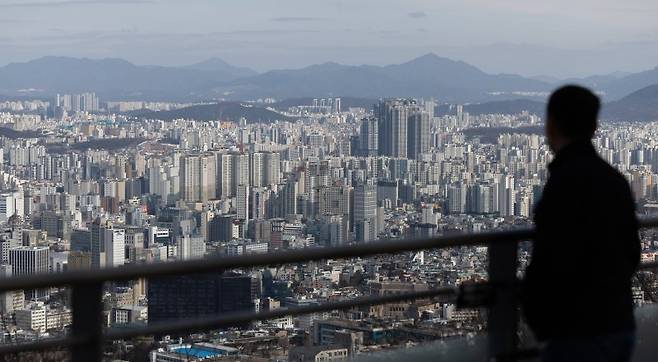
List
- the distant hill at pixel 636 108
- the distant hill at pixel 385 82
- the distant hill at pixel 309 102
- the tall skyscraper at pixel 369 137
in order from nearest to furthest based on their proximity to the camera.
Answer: the distant hill at pixel 636 108 → the tall skyscraper at pixel 369 137 → the distant hill at pixel 309 102 → the distant hill at pixel 385 82

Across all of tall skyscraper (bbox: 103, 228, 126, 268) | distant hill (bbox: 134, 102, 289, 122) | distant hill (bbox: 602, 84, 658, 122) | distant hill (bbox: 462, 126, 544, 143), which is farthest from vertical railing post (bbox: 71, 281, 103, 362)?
distant hill (bbox: 134, 102, 289, 122)

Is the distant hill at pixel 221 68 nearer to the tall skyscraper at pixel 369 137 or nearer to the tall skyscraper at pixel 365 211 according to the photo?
the tall skyscraper at pixel 369 137

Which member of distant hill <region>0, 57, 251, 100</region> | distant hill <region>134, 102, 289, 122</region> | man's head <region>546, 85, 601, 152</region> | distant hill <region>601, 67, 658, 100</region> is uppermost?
distant hill <region>0, 57, 251, 100</region>

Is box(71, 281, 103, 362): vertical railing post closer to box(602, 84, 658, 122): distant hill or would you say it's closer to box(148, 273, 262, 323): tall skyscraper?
box(148, 273, 262, 323): tall skyscraper

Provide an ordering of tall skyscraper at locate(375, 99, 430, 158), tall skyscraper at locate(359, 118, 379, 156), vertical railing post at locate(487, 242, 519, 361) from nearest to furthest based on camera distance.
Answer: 1. vertical railing post at locate(487, 242, 519, 361)
2. tall skyscraper at locate(375, 99, 430, 158)
3. tall skyscraper at locate(359, 118, 379, 156)

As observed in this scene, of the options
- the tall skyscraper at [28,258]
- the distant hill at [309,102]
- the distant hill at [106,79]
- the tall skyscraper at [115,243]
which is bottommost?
the tall skyscraper at [115,243]

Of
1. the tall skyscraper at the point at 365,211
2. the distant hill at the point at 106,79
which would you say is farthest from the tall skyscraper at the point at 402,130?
the distant hill at the point at 106,79

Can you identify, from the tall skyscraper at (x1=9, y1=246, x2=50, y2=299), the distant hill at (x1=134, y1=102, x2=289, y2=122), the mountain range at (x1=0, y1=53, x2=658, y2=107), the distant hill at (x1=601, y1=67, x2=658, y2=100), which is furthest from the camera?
the mountain range at (x1=0, y1=53, x2=658, y2=107)

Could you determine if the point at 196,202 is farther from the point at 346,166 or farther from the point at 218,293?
Answer: the point at 218,293
